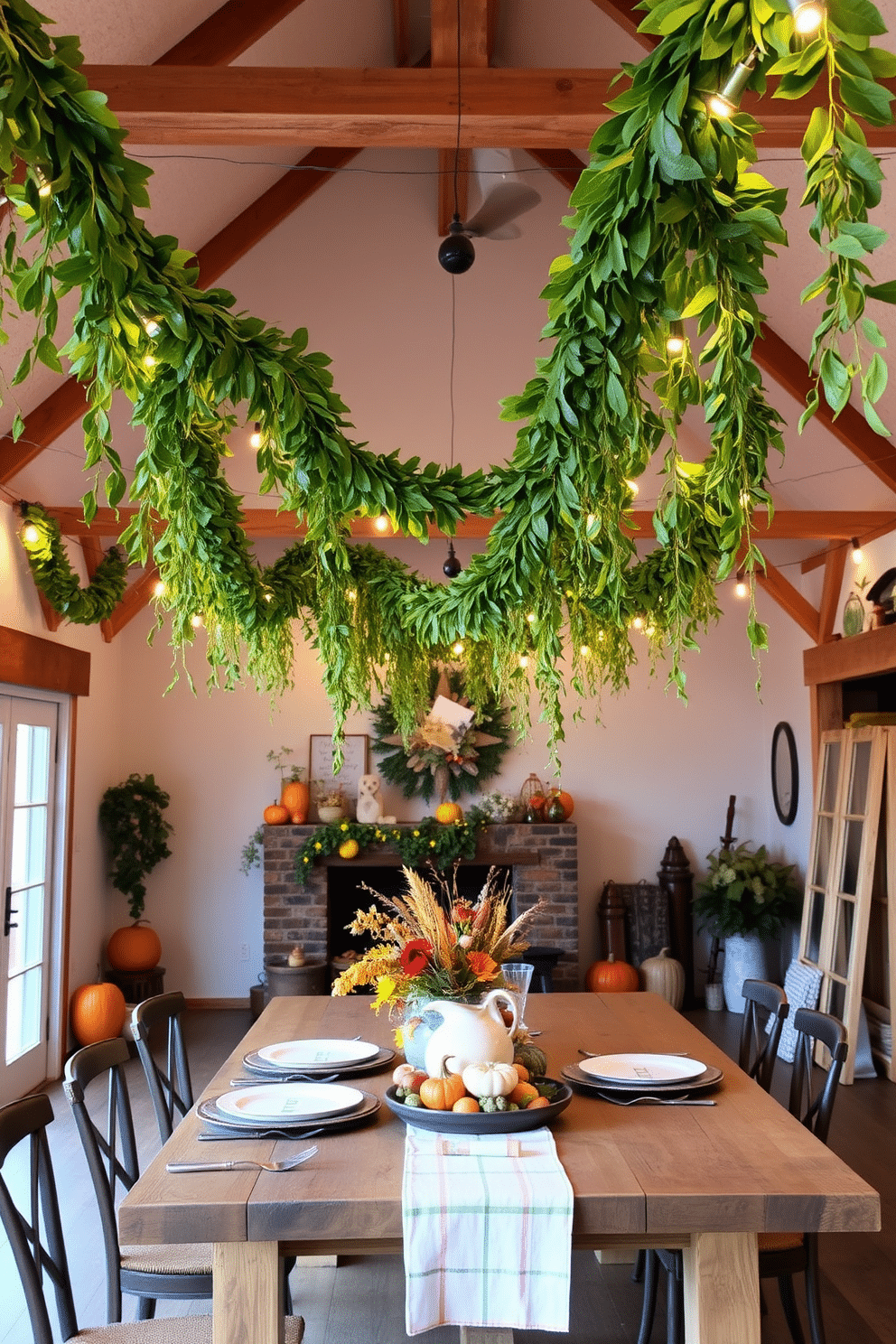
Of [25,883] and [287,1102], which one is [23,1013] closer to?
[25,883]

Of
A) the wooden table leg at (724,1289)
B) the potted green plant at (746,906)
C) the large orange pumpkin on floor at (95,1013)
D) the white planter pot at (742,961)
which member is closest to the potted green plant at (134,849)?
the large orange pumpkin on floor at (95,1013)

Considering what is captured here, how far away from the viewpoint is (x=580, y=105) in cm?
345

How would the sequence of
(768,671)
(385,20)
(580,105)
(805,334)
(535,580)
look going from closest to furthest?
(535,580) → (580,105) → (805,334) → (385,20) → (768,671)

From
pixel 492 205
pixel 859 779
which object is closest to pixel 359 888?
pixel 859 779

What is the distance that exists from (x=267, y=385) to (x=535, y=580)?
0.85 m

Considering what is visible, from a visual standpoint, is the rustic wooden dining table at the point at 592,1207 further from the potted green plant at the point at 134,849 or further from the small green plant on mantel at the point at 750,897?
the potted green plant at the point at 134,849

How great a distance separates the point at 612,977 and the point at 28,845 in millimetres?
3825

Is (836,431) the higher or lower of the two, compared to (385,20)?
lower

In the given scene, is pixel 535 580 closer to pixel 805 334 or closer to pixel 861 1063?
pixel 805 334

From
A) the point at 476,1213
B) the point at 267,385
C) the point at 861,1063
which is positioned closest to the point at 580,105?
the point at 267,385

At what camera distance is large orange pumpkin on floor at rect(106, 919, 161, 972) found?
7.50 meters

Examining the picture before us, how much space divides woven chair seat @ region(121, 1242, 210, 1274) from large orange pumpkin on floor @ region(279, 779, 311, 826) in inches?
203

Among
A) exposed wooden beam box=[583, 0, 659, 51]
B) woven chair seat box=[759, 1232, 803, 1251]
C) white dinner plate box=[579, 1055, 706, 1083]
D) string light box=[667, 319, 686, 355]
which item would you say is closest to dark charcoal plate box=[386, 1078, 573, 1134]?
white dinner plate box=[579, 1055, 706, 1083]

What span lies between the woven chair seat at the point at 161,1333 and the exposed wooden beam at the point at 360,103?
10.3 ft
